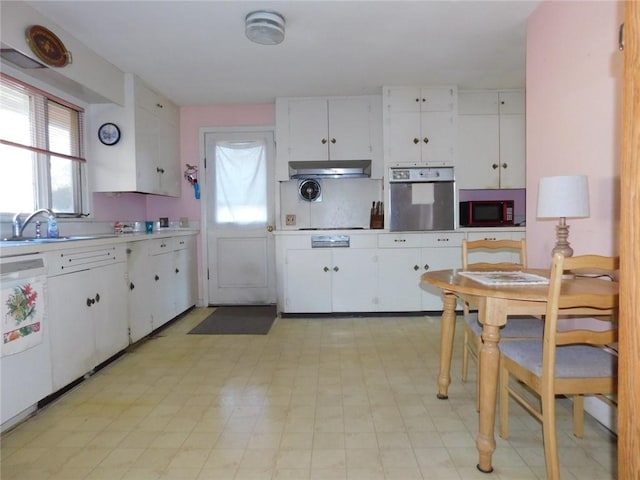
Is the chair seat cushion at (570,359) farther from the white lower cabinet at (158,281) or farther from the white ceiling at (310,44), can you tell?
the white lower cabinet at (158,281)

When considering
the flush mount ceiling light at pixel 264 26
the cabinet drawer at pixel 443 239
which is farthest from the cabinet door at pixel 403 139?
the flush mount ceiling light at pixel 264 26

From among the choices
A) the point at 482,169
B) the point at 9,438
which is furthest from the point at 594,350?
the point at 482,169

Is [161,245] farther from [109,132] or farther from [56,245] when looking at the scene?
[56,245]

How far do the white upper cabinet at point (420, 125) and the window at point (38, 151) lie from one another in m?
2.90

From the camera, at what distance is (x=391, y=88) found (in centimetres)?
409

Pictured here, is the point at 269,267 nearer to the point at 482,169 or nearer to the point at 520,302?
the point at 482,169

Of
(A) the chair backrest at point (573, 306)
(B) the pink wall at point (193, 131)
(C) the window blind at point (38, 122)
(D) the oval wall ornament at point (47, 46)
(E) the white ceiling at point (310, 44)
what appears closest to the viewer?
(A) the chair backrest at point (573, 306)

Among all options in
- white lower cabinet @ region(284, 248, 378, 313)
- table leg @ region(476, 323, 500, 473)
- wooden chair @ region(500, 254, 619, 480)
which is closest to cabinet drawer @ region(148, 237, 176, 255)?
white lower cabinet @ region(284, 248, 378, 313)

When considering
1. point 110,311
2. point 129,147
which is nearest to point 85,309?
point 110,311

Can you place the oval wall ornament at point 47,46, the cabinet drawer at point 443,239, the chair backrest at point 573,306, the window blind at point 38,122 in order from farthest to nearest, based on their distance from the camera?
the cabinet drawer at point 443,239
the window blind at point 38,122
the oval wall ornament at point 47,46
the chair backrest at point 573,306

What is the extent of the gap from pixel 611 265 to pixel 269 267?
368cm

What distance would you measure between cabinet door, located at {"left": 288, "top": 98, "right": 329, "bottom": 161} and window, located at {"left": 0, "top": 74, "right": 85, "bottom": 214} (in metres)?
2.01

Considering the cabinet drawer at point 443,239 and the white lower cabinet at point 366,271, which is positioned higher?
the cabinet drawer at point 443,239

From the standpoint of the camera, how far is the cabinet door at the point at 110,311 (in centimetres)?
268
